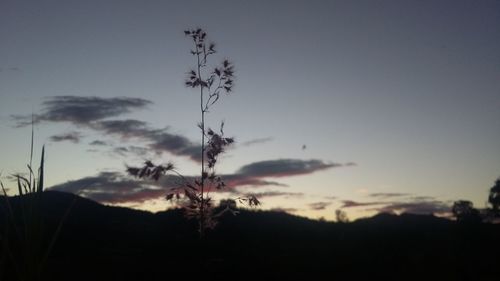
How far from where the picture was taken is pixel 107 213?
62656 mm

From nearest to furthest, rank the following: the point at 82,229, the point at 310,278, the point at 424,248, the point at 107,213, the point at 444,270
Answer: the point at 310,278, the point at 444,270, the point at 424,248, the point at 82,229, the point at 107,213

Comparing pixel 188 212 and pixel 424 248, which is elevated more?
pixel 188 212

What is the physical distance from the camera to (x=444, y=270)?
475 inches

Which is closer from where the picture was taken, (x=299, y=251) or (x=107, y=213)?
(x=299, y=251)

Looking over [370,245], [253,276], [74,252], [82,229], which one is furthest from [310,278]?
[82,229]

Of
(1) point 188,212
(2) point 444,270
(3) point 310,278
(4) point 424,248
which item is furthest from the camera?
(4) point 424,248

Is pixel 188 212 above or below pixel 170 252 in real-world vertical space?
above

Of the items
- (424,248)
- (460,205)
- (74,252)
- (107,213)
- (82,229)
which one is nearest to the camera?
(74,252)

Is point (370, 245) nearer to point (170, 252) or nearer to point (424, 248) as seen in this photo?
point (424, 248)

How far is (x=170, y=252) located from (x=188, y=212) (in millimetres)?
2600

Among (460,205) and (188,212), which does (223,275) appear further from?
(460,205)

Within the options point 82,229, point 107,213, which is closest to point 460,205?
point 107,213

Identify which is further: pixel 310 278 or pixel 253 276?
pixel 310 278

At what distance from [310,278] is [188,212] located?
3.78 m
